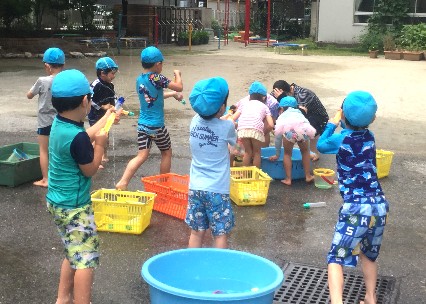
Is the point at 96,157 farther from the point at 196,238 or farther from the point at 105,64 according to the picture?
the point at 105,64

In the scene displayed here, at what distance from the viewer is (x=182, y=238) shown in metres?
5.80

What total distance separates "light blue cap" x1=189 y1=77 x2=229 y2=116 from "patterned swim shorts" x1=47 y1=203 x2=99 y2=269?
46.1 inches

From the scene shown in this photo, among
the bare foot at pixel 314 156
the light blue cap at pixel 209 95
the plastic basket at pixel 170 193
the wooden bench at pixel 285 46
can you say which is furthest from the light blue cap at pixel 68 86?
the wooden bench at pixel 285 46

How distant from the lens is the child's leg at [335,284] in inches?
160

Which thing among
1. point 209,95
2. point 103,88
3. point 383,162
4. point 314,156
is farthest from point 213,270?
point 314,156

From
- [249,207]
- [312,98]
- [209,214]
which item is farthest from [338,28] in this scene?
[209,214]

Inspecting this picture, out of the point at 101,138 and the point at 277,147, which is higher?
the point at 101,138

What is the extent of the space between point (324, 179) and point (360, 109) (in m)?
3.49

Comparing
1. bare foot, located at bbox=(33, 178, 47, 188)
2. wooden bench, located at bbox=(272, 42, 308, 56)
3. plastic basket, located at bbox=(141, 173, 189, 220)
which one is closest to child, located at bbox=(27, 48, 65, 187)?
bare foot, located at bbox=(33, 178, 47, 188)

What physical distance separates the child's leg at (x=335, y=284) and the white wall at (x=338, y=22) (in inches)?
1037

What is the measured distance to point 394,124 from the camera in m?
11.6

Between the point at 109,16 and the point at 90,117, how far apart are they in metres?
25.5

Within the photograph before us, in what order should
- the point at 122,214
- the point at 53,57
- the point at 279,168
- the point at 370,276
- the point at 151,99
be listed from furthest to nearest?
the point at 279,168
the point at 53,57
the point at 151,99
the point at 122,214
the point at 370,276

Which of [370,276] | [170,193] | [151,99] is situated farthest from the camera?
[151,99]
